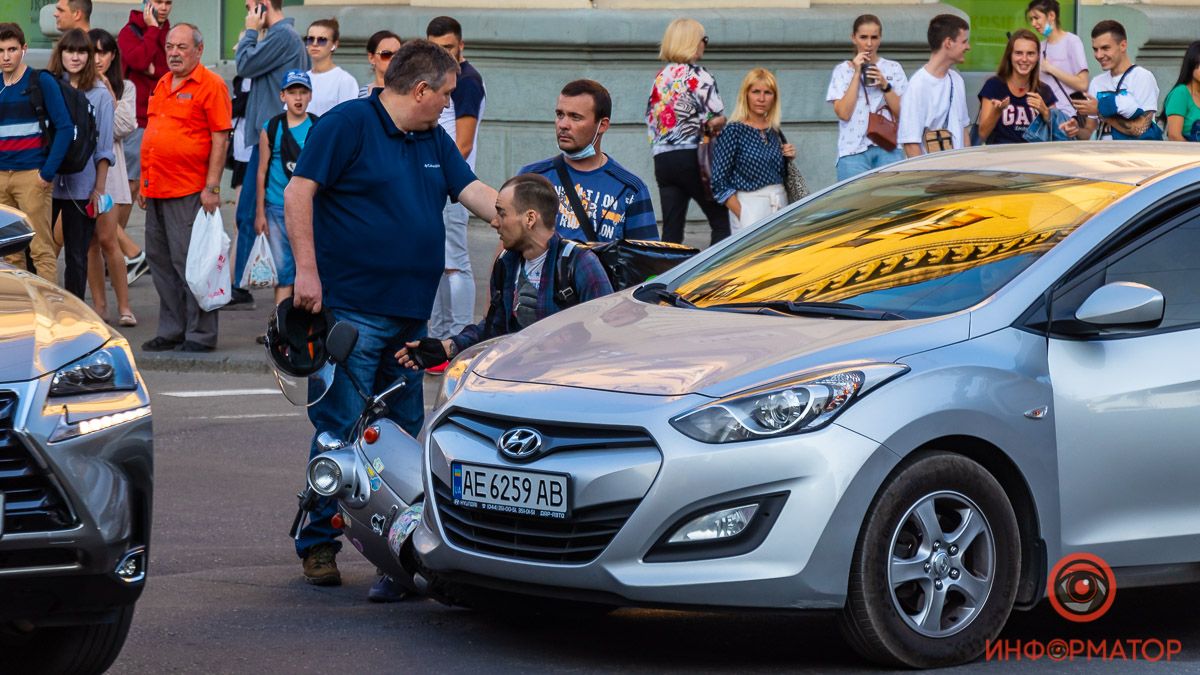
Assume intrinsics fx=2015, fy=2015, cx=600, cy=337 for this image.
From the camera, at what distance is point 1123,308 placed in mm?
5805

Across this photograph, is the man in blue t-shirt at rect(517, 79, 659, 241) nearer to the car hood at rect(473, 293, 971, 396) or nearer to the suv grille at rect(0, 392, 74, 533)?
the car hood at rect(473, 293, 971, 396)

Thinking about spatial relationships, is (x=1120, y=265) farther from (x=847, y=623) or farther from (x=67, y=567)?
(x=67, y=567)

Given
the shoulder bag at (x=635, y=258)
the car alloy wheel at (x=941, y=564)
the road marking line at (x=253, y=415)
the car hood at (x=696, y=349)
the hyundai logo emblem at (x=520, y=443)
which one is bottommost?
the road marking line at (x=253, y=415)

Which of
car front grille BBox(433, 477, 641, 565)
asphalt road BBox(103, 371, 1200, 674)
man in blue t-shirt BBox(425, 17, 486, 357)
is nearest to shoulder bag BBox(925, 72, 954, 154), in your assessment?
man in blue t-shirt BBox(425, 17, 486, 357)

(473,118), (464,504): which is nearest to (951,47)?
(473,118)

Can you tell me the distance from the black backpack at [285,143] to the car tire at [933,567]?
7237 millimetres

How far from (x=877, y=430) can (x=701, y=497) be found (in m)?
0.51

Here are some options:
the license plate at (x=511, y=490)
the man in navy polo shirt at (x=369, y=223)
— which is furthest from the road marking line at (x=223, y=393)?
the license plate at (x=511, y=490)

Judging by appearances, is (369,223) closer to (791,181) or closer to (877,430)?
(877,430)

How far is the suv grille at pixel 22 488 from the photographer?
15.9 ft

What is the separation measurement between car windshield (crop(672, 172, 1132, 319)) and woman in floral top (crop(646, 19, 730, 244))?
6137 mm

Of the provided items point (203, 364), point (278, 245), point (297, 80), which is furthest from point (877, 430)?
point (203, 364)

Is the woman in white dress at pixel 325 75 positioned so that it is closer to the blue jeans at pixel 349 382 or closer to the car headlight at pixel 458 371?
the blue jeans at pixel 349 382

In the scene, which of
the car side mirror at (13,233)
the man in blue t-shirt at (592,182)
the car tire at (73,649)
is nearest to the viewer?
the car tire at (73,649)
